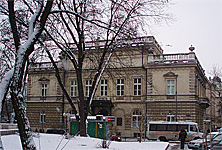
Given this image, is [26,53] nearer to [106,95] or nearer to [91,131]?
[91,131]

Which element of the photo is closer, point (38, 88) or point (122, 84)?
point (122, 84)

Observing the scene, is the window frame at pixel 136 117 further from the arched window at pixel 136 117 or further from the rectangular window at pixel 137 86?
the rectangular window at pixel 137 86

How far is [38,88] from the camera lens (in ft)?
167

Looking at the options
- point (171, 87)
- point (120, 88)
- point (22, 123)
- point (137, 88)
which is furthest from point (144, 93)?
point (22, 123)

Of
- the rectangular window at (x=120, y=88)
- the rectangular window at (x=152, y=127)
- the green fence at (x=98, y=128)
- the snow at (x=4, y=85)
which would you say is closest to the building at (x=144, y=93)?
the rectangular window at (x=120, y=88)

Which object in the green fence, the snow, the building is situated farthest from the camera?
the building

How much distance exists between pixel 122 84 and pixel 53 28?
27634mm

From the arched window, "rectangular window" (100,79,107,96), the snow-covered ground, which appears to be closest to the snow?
the snow-covered ground

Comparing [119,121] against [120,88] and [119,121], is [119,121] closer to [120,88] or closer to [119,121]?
[119,121]

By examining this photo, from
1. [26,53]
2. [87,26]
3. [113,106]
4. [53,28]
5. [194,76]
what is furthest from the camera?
[113,106]

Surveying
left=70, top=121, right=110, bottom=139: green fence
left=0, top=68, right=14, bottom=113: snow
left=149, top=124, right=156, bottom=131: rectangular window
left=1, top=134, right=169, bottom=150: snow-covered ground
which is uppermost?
left=0, top=68, right=14, bottom=113: snow

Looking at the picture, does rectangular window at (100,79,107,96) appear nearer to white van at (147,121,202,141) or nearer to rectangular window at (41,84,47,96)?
rectangular window at (41,84,47,96)

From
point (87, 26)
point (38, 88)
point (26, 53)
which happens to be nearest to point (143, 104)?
point (38, 88)

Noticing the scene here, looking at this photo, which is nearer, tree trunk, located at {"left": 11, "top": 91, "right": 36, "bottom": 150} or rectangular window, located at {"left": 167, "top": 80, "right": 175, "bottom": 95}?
tree trunk, located at {"left": 11, "top": 91, "right": 36, "bottom": 150}
